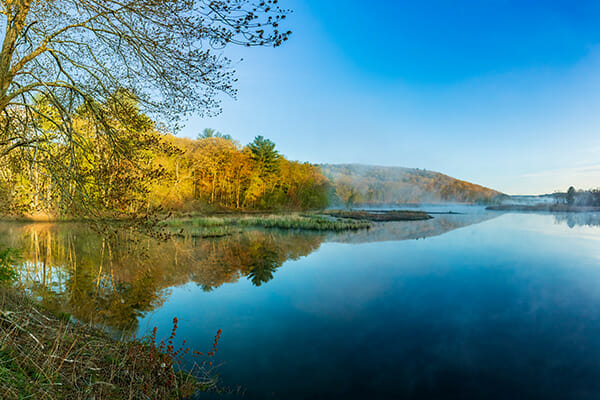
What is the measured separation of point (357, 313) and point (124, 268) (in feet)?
25.8

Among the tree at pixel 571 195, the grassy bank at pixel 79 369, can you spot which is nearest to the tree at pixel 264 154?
the grassy bank at pixel 79 369

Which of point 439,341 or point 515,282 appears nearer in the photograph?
point 439,341

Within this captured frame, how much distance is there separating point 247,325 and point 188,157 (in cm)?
3338

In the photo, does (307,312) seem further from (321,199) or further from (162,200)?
(321,199)

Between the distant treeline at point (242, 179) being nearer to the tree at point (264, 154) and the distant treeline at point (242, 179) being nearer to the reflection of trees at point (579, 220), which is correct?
the tree at point (264, 154)

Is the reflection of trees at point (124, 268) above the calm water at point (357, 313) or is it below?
above

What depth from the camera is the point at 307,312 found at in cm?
693

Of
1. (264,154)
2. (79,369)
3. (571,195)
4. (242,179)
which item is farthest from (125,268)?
(571,195)

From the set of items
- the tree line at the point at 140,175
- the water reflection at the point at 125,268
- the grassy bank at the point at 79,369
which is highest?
the tree line at the point at 140,175

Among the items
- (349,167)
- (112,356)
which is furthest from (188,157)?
(349,167)

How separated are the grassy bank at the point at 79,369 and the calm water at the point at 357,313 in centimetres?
96

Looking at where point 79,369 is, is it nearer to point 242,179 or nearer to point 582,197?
point 242,179

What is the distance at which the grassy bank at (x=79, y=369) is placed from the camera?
2.67 m

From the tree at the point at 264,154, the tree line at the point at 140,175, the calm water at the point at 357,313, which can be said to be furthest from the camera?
the tree at the point at 264,154
